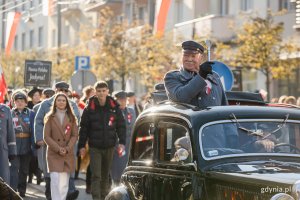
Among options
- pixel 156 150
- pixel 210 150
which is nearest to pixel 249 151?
pixel 210 150

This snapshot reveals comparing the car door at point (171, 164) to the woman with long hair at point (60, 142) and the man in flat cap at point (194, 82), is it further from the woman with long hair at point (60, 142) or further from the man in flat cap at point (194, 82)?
the woman with long hair at point (60, 142)

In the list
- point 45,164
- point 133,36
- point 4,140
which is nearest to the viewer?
point 4,140

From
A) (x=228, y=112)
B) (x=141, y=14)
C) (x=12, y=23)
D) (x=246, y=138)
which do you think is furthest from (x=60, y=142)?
(x=141, y=14)

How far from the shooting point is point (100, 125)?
16.5m

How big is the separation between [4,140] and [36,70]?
611 inches

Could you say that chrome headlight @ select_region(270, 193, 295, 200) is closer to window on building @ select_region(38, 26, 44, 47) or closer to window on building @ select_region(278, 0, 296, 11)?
window on building @ select_region(278, 0, 296, 11)

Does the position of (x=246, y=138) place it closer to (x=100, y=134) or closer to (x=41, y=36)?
(x=100, y=134)

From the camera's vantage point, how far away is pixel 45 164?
16375 mm

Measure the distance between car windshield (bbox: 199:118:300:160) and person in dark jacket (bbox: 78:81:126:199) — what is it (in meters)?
7.43

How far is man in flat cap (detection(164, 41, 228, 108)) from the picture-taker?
981cm

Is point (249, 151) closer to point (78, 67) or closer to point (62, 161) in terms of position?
point (62, 161)

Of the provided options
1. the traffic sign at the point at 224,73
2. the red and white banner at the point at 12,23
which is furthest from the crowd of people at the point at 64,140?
Answer: the red and white banner at the point at 12,23

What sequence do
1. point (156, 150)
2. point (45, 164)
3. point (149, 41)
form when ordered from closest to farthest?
point (156, 150), point (45, 164), point (149, 41)

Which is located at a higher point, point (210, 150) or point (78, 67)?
point (78, 67)
